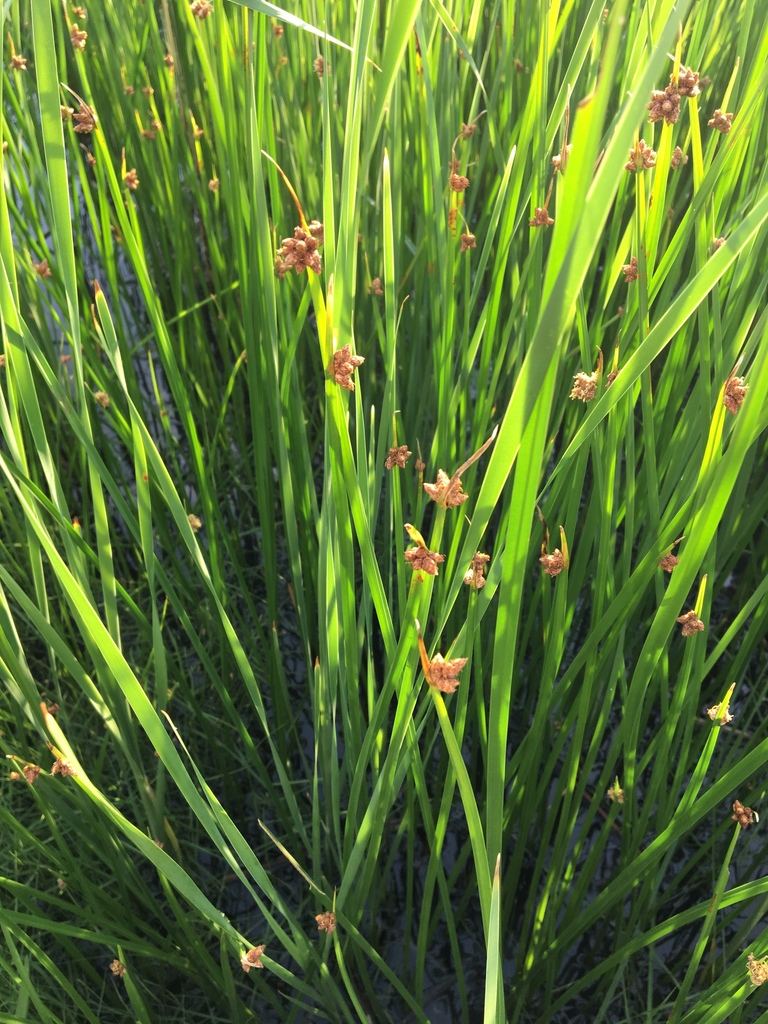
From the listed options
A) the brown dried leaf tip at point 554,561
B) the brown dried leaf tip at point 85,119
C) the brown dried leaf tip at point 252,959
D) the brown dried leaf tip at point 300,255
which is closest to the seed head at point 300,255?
the brown dried leaf tip at point 300,255

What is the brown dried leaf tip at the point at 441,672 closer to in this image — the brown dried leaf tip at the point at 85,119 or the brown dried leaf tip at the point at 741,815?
the brown dried leaf tip at the point at 741,815

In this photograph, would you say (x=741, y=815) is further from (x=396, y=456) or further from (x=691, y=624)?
(x=396, y=456)

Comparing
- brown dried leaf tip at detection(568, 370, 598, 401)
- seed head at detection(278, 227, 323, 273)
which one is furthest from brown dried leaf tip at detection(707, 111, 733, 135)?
seed head at detection(278, 227, 323, 273)

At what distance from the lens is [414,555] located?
46 cm

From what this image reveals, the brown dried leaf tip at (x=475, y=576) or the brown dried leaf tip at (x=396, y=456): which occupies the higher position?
the brown dried leaf tip at (x=396, y=456)

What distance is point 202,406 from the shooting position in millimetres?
1478

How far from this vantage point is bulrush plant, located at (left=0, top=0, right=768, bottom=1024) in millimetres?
547

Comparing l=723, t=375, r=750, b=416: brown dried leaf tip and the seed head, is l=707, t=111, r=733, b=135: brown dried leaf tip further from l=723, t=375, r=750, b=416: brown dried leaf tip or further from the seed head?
the seed head

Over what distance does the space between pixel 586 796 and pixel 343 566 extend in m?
0.75

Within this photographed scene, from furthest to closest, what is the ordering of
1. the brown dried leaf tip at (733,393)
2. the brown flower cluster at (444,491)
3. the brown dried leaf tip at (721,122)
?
the brown dried leaf tip at (721,122) → the brown dried leaf tip at (733,393) → the brown flower cluster at (444,491)

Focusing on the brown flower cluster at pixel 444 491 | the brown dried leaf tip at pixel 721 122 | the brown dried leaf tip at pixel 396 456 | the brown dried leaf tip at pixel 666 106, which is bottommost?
the brown dried leaf tip at pixel 396 456

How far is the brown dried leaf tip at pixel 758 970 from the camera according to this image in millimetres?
568

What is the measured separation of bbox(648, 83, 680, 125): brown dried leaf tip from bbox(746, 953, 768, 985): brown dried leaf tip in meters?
0.66

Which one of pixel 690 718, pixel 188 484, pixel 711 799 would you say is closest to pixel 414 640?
pixel 711 799
